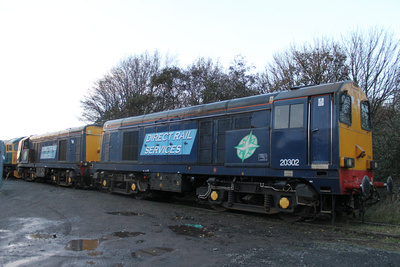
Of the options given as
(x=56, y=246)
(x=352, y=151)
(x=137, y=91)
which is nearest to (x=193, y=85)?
(x=137, y=91)

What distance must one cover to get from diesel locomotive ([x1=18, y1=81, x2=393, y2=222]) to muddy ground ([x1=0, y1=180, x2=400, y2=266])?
2.96ft

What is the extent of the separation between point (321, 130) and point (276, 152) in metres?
1.33

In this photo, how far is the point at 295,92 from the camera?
8.48m

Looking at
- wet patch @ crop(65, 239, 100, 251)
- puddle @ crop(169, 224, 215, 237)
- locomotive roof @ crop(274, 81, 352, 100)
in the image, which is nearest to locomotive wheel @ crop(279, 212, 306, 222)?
puddle @ crop(169, 224, 215, 237)

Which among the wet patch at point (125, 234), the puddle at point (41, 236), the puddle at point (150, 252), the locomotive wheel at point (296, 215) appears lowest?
the puddle at point (41, 236)

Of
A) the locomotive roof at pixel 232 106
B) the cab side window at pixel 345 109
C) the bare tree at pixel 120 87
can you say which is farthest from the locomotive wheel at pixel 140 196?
the bare tree at pixel 120 87

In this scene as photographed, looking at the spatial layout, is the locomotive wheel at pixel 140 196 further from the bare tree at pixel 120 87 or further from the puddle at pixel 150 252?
the bare tree at pixel 120 87

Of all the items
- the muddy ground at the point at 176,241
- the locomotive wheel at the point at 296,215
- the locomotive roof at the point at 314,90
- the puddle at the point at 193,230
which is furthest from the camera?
the locomotive wheel at the point at 296,215

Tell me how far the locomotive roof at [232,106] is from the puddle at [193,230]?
384 cm

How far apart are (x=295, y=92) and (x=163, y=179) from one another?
6023 millimetres

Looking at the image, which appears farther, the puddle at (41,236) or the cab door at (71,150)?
the cab door at (71,150)

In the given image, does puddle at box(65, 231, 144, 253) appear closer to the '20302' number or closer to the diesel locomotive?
the diesel locomotive

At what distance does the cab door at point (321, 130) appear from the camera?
7.53 metres

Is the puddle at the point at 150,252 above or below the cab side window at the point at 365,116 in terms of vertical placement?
below
